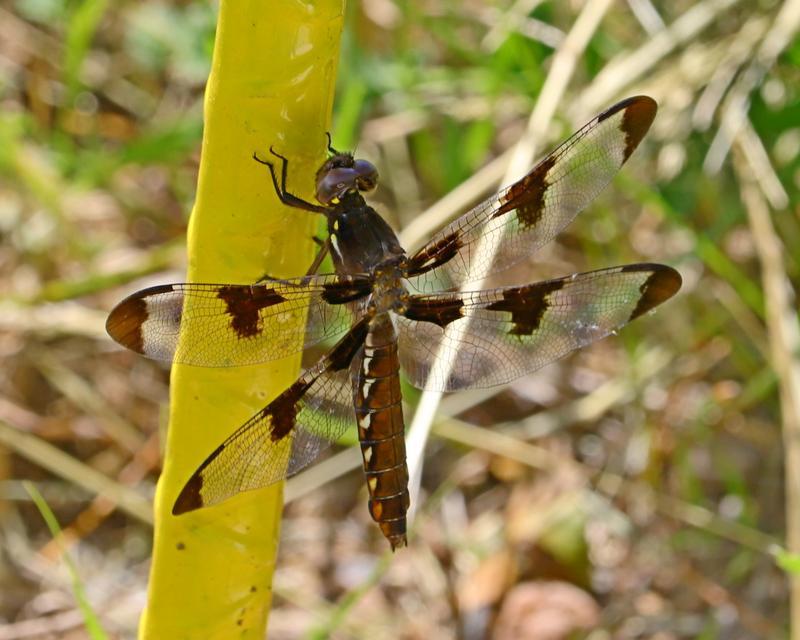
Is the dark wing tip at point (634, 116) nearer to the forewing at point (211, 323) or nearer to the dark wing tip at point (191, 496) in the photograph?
the forewing at point (211, 323)

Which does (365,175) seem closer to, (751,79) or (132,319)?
(132,319)

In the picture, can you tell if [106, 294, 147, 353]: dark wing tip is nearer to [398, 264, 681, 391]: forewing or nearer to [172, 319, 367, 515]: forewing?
[172, 319, 367, 515]: forewing

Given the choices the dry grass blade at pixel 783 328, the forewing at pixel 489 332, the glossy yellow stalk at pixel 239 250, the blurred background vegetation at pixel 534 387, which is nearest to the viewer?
the glossy yellow stalk at pixel 239 250

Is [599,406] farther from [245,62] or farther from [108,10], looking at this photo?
[108,10]

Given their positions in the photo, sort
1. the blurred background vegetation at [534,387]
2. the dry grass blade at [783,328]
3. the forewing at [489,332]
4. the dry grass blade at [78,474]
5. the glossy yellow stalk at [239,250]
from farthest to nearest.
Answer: the blurred background vegetation at [534,387]
the dry grass blade at [78,474]
the dry grass blade at [783,328]
the forewing at [489,332]
the glossy yellow stalk at [239,250]

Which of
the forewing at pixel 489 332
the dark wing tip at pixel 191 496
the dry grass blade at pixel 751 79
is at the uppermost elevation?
the dry grass blade at pixel 751 79

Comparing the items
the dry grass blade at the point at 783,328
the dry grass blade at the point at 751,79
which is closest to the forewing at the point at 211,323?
the dry grass blade at the point at 783,328

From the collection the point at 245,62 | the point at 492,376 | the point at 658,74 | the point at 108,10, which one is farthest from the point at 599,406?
the point at 108,10
